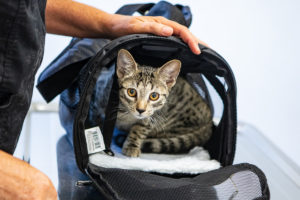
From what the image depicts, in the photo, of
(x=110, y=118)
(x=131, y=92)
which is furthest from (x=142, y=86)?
(x=110, y=118)

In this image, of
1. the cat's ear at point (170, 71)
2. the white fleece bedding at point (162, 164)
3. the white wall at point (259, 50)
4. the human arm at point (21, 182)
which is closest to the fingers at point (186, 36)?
the cat's ear at point (170, 71)

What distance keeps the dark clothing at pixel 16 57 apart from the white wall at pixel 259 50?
1638mm

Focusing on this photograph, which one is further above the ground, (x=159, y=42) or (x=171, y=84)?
(x=159, y=42)

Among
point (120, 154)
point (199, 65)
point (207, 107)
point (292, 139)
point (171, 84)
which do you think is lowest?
point (292, 139)

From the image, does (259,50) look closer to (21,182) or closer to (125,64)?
(125,64)

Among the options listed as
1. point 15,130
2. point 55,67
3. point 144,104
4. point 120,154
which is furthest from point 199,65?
point 15,130

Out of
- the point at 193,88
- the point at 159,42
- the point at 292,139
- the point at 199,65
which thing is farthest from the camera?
the point at 292,139

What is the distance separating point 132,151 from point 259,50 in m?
1.68

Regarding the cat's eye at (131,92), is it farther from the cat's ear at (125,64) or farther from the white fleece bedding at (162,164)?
the white fleece bedding at (162,164)

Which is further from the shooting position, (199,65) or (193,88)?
(193,88)

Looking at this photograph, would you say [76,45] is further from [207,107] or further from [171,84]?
[207,107]

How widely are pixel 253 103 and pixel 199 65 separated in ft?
4.13

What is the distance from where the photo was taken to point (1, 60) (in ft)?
2.86

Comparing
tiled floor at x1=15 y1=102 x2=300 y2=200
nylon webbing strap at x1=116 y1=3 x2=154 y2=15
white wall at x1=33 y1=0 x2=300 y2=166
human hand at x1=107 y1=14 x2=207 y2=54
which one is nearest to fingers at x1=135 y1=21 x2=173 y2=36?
human hand at x1=107 y1=14 x2=207 y2=54
